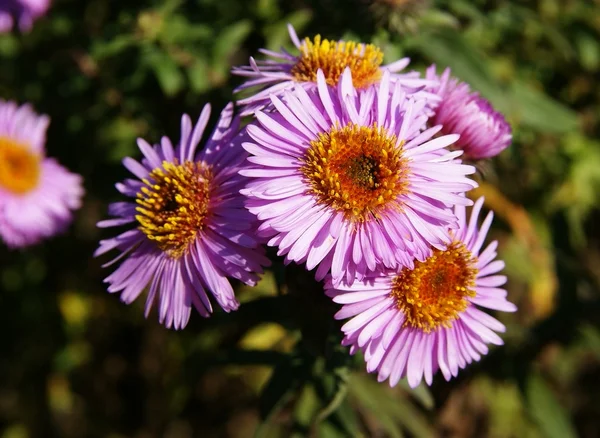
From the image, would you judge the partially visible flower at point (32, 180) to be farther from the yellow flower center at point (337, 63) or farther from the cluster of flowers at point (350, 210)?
the yellow flower center at point (337, 63)

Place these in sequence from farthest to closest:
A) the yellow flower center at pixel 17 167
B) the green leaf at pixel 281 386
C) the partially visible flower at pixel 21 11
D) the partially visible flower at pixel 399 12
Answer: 1. the yellow flower center at pixel 17 167
2. the partially visible flower at pixel 21 11
3. the partially visible flower at pixel 399 12
4. the green leaf at pixel 281 386

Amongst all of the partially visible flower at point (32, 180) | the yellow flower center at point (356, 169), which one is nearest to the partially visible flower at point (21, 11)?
the partially visible flower at point (32, 180)

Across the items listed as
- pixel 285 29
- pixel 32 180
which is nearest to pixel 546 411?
pixel 285 29

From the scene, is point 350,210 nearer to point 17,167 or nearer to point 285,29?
point 285,29

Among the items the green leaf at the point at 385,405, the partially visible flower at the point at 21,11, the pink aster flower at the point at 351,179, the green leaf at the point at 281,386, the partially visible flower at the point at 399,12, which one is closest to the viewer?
the pink aster flower at the point at 351,179

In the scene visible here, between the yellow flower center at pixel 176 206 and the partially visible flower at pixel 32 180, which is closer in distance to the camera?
the yellow flower center at pixel 176 206

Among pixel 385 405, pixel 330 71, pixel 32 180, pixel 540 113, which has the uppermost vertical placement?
pixel 330 71

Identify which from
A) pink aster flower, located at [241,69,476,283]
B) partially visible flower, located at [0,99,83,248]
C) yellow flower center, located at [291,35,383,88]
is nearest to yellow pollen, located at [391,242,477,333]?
pink aster flower, located at [241,69,476,283]

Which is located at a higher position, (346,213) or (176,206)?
(346,213)
